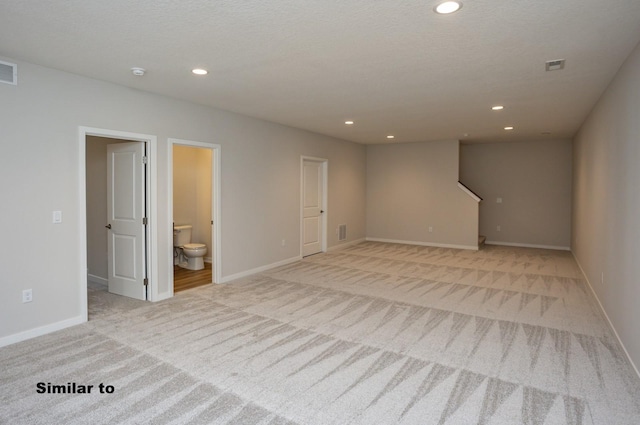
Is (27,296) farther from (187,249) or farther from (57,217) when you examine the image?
(187,249)

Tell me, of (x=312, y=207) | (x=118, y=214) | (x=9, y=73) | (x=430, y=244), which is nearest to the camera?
(x=9, y=73)

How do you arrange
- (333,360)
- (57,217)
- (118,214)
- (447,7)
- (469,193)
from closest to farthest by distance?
(447,7) → (333,360) → (57,217) → (118,214) → (469,193)

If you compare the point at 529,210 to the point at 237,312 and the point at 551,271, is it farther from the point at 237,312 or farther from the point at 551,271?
the point at 237,312

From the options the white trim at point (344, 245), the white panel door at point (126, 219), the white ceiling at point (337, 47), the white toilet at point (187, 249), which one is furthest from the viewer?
the white trim at point (344, 245)

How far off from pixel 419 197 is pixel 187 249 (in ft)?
18.6

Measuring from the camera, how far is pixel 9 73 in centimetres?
334

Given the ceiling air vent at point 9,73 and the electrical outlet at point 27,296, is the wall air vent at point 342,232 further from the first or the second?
the ceiling air vent at point 9,73

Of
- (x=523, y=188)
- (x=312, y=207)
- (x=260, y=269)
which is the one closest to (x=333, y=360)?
(x=260, y=269)

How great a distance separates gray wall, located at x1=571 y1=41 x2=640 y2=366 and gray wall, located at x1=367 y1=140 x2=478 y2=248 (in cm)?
346

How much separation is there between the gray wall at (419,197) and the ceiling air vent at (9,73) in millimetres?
7695

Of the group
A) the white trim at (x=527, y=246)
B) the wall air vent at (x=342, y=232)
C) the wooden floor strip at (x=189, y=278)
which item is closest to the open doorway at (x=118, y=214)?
the wooden floor strip at (x=189, y=278)

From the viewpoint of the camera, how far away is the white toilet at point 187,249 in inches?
255

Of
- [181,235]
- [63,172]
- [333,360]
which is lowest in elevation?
[333,360]

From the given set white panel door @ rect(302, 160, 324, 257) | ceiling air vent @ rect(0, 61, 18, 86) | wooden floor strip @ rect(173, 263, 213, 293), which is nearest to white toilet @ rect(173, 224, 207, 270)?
wooden floor strip @ rect(173, 263, 213, 293)
